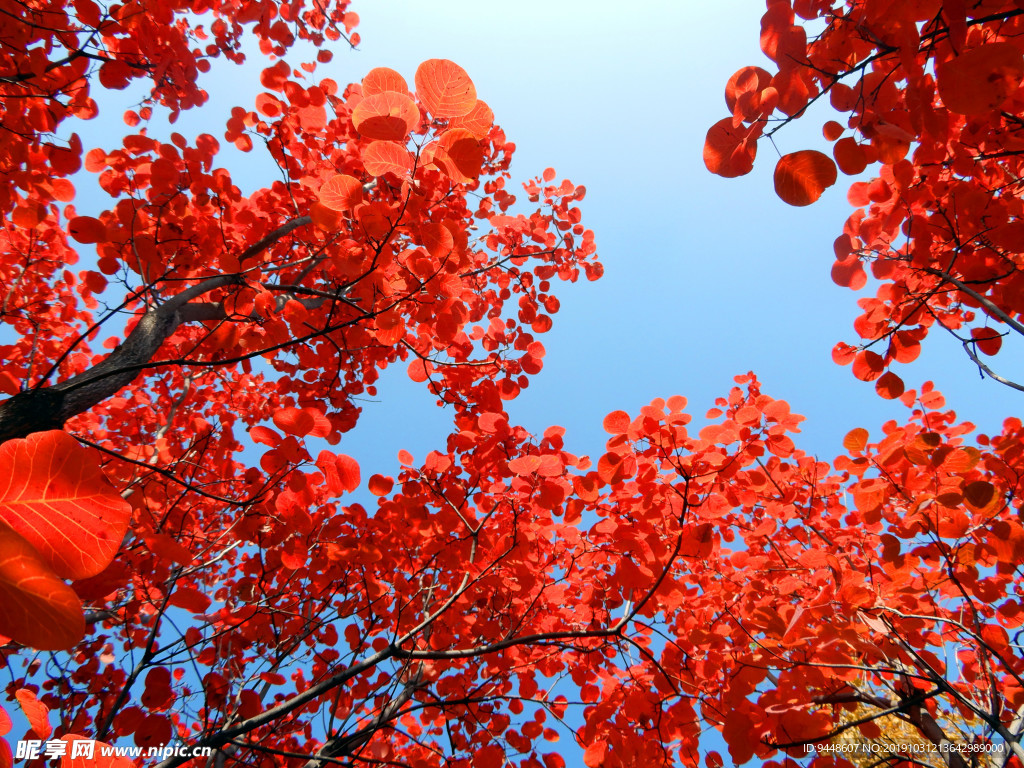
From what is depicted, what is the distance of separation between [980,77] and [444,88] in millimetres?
1498

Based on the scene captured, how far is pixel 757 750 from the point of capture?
2.44 meters

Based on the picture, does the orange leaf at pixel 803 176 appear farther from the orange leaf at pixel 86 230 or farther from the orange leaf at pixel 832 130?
the orange leaf at pixel 86 230

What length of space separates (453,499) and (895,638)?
2.54m

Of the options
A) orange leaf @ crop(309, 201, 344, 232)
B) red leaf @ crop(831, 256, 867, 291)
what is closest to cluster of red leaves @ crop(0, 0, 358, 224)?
orange leaf @ crop(309, 201, 344, 232)

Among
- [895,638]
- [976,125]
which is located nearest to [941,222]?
[976,125]

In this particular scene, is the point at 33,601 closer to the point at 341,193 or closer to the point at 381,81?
the point at 341,193

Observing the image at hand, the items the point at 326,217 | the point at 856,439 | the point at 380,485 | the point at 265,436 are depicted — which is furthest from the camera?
the point at 380,485

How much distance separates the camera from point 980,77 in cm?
116

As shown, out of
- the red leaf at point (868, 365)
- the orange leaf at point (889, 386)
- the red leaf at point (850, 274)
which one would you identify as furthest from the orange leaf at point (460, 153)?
the orange leaf at point (889, 386)

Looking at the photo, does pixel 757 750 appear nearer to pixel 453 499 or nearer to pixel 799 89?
pixel 453 499

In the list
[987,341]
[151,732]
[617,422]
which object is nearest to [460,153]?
[617,422]

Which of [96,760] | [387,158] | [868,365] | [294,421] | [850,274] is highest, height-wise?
[850,274]

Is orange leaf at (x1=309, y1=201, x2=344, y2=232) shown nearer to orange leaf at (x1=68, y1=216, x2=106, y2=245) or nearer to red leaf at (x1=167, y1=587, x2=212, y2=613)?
orange leaf at (x1=68, y1=216, x2=106, y2=245)

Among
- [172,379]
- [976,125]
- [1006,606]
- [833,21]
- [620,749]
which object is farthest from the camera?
[172,379]
